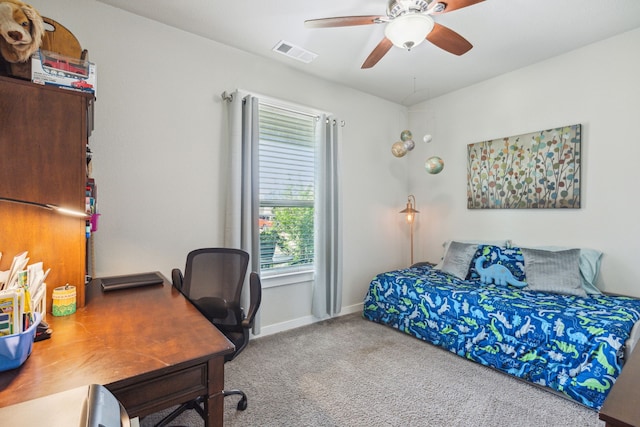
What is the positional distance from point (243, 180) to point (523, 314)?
251cm

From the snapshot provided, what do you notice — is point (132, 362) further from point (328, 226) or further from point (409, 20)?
point (328, 226)

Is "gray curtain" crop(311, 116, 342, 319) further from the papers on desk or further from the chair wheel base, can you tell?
the papers on desk

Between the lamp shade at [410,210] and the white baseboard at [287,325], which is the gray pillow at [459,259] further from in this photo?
the white baseboard at [287,325]

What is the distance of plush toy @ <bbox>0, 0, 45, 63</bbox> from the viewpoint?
124cm

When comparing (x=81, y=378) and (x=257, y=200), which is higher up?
(x=257, y=200)

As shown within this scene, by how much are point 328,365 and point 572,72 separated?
3480 millimetres

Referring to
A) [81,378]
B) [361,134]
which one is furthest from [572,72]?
[81,378]

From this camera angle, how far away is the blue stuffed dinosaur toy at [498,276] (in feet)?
9.63

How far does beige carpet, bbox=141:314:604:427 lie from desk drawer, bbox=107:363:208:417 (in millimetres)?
1017

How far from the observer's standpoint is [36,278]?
118cm

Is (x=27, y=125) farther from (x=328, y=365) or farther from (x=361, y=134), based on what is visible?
(x=361, y=134)

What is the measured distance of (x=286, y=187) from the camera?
3240 millimetres

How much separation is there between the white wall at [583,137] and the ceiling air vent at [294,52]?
1.95 metres

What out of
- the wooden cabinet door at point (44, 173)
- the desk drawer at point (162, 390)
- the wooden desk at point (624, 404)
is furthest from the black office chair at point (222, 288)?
the wooden desk at point (624, 404)
